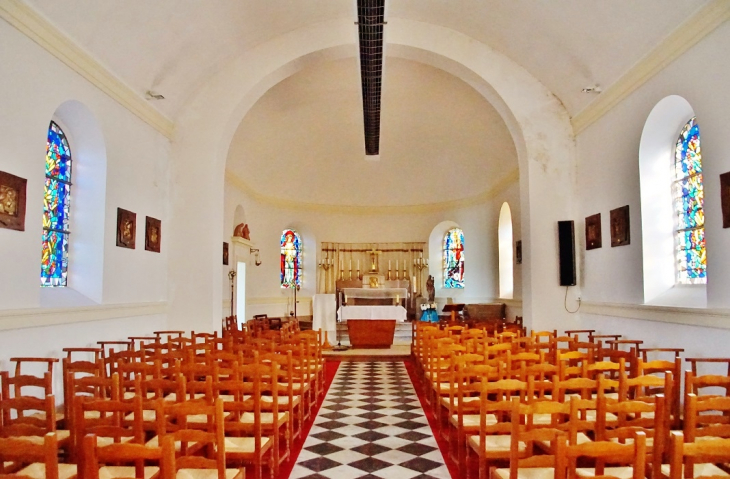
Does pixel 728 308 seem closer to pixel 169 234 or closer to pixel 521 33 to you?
pixel 521 33

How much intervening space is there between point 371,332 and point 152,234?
5688 mm

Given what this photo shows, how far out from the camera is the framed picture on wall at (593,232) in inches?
366

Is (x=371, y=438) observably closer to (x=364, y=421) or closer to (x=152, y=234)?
(x=364, y=421)

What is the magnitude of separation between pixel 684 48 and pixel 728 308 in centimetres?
311

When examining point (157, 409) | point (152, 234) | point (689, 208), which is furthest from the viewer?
point (152, 234)

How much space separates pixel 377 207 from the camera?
62.7 feet

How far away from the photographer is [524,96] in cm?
1027

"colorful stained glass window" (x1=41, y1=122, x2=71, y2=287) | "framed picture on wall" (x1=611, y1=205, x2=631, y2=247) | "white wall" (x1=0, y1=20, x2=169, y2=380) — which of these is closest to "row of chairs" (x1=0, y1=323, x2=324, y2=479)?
"white wall" (x1=0, y1=20, x2=169, y2=380)

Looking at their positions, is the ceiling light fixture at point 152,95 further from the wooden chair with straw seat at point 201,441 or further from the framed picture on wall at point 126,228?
the wooden chair with straw seat at point 201,441

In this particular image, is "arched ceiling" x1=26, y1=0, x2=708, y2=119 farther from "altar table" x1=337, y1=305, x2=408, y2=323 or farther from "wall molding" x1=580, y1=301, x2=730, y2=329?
"altar table" x1=337, y1=305, x2=408, y2=323

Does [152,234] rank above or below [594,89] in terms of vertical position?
below

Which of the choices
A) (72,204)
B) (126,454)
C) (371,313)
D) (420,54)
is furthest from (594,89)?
(126,454)

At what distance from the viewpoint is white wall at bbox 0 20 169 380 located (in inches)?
236

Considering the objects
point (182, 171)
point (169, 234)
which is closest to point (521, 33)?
point (182, 171)
